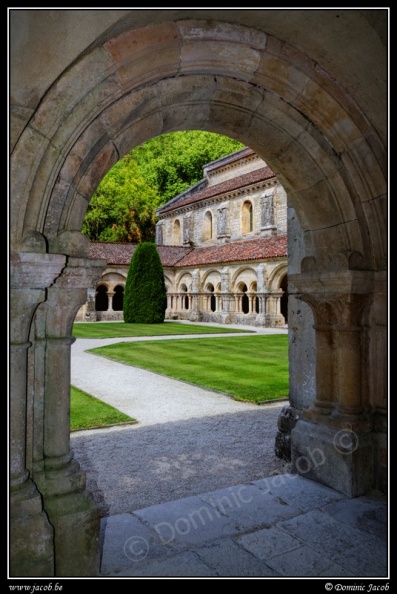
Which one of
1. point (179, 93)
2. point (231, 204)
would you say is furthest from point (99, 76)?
point (231, 204)

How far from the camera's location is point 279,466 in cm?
424

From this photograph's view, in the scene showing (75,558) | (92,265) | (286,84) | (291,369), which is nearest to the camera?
(75,558)

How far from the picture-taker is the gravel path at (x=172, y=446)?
3.79 meters

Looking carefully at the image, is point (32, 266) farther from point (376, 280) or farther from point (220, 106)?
point (376, 280)

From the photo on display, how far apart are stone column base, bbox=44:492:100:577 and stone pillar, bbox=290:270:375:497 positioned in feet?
6.43

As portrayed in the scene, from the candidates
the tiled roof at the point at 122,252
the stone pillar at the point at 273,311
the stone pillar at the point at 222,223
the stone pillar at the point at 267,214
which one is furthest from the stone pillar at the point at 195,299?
the stone pillar at the point at 273,311

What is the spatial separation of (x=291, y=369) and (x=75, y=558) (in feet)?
8.50

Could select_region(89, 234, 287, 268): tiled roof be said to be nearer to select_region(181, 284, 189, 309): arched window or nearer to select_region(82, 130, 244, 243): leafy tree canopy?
select_region(181, 284, 189, 309): arched window

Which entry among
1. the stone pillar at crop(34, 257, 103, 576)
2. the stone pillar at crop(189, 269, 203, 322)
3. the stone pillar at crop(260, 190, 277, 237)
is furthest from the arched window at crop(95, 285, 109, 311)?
Result: the stone pillar at crop(34, 257, 103, 576)

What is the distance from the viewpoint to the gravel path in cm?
379

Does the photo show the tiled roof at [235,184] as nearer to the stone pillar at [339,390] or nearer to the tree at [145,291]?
the tree at [145,291]

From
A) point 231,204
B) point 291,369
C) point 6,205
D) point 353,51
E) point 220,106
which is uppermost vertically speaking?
point 231,204

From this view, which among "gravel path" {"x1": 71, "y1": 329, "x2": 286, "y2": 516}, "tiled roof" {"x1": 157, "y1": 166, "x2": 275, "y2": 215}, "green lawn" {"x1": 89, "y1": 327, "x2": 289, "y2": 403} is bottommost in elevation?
"gravel path" {"x1": 71, "y1": 329, "x2": 286, "y2": 516}

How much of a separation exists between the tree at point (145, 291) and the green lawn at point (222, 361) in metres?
9.70
